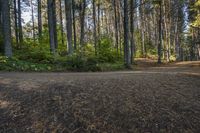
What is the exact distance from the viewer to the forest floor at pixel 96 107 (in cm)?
593

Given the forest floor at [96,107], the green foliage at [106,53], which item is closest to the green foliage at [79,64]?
the forest floor at [96,107]

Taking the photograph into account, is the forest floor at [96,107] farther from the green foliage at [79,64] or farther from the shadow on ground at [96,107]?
the green foliage at [79,64]

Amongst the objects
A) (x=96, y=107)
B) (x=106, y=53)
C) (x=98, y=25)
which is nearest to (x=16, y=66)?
(x=96, y=107)

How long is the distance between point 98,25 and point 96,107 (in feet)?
96.0

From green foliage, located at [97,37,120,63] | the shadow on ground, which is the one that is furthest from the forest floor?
green foliage, located at [97,37,120,63]

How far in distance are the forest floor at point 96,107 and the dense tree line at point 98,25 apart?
8.77 m

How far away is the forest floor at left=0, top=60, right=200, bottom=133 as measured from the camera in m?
5.93

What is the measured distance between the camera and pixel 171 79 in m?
9.94

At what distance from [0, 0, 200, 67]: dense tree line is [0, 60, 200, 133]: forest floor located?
8775mm

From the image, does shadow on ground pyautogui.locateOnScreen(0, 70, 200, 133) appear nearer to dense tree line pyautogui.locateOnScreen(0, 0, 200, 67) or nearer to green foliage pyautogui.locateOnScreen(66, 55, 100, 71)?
green foliage pyautogui.locateOnScreen(66, 55, 100, 71)

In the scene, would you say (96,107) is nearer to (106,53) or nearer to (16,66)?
(16,66)

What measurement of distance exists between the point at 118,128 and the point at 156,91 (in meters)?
2.54

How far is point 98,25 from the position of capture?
35281mm

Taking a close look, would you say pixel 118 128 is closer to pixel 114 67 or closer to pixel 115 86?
pixel 115 86
